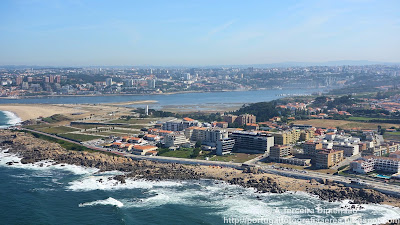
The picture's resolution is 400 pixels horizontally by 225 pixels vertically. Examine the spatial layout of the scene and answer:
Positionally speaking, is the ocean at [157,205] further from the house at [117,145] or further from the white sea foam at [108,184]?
the house at [117,145]

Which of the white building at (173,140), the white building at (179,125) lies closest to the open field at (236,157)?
the white building at (173,140)

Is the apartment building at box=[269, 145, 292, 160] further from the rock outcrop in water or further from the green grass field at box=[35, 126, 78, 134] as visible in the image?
the green grass field at box=[35, 126, 78, 134]

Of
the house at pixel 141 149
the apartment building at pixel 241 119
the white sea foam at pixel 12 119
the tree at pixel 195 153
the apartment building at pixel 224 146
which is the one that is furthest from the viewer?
the white sea foam at pixel 12 119


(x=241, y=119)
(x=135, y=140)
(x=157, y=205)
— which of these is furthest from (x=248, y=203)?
(x=241, y=119)

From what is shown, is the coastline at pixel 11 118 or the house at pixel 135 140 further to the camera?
the coastline at pixel 11 118

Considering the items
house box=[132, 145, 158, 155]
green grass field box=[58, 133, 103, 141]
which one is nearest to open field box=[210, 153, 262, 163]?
house box=[132, 145, 158, 155]

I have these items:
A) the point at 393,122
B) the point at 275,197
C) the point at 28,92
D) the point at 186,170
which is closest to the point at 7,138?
the point at 186,170

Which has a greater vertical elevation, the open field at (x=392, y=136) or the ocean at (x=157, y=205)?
the open field at (x=392, y=136)
